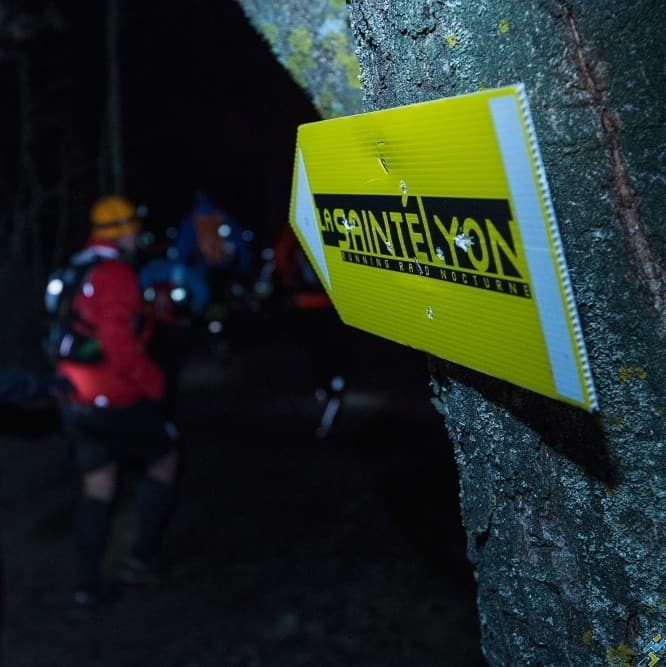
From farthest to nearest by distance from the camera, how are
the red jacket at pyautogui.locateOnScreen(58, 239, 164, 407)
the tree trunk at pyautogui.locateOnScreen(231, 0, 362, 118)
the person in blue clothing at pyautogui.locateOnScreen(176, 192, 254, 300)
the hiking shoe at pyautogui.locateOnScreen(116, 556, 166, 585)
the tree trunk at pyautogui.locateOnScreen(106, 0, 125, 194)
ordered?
1. the tree trunk at pyautogui.locateOnScreen(106, 0, 125, 194)
2. the person in blue clothing at pyautogui.locateOnScreen(176, 192, 254, 300)
3. the hiking shoe at pyautogui.locateOnScreen(116, 556, 166, 585)
4. the red jacket at pyautogui.locateOnScreen(58, 239, 164, 407)
5. the tree trunk at pyautogui.locateOnScreen(231, 0, 362, 118)

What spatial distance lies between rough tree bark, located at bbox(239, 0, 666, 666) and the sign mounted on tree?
12 cm

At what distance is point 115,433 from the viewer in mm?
5133

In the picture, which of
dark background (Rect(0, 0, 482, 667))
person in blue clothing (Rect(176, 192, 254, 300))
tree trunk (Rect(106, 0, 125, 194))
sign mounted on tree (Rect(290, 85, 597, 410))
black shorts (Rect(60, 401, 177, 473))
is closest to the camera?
sign mounted on tree (Rect(290, 85, 597, 410))

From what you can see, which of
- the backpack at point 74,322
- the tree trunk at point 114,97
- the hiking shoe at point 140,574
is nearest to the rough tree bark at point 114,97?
the tree trunk at point 114,97

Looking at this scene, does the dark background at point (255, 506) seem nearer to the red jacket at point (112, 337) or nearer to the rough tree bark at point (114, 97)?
the rough tree bark at point (114, 97)

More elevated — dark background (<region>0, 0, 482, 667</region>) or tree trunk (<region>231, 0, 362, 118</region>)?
tree trunk (<region>231, 0, 362, 118</region>)

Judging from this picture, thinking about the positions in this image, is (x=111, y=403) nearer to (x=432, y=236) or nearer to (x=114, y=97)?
(x=432, y=236)

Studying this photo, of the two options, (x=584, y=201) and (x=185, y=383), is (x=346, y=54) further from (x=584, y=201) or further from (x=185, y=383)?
(x=185, y=383)

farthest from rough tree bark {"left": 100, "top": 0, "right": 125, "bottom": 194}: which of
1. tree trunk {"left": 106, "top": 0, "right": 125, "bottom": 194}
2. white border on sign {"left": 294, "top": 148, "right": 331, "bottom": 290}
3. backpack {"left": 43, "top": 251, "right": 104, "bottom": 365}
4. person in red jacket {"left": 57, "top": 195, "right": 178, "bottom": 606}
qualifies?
white border on sign {"left": 294, "top": 148, "right": 331, "bottom": 290}

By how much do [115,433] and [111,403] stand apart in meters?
0.20

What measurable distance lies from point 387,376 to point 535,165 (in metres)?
8.72

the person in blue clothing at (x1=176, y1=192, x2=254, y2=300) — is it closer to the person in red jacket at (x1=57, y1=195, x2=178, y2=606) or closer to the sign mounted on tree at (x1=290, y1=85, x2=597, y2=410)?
the person in red jacket at (x1=57, y1=195, x2=178, y2=606)

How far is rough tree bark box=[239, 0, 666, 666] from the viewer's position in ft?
3.62

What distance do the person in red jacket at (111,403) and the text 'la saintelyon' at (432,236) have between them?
142 inches
